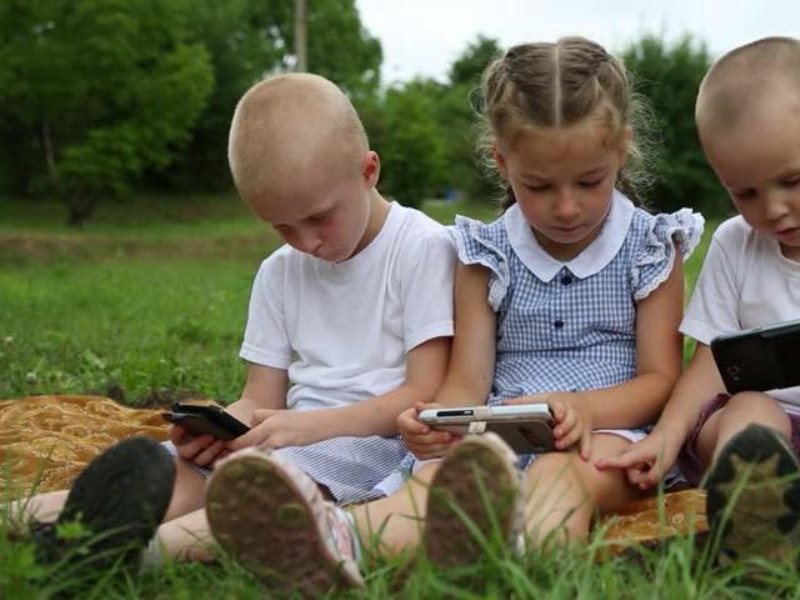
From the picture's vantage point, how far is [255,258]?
62.5ft

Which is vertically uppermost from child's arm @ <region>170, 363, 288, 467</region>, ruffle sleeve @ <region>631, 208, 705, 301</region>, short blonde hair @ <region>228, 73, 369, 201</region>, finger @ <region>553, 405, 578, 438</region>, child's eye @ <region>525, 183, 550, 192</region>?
short blonde hair @ <region>228, 73, 369, 201</region>

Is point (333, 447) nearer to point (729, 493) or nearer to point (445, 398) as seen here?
point (445, 398)

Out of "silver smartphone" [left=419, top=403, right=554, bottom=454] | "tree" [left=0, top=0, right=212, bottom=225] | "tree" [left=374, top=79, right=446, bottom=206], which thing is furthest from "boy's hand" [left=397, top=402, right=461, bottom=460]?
"tree" [left=374, top=79, right=446, bottom=206]

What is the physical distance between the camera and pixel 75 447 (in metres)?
3.77

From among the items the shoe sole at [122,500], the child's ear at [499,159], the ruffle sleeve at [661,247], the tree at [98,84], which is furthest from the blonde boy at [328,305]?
the tree at [98,84]

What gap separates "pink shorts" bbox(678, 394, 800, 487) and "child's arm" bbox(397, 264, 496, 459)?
53 centimetres

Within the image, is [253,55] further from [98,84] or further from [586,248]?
[586,248]

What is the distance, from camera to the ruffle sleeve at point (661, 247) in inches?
124

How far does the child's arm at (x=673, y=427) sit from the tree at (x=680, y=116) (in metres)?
18.6

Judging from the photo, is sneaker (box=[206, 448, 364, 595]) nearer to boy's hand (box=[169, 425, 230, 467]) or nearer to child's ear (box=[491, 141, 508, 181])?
boy's hand (box=[169, 425, 230, 467])

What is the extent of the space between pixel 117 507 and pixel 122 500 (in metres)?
0.02

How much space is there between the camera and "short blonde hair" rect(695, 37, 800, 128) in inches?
112

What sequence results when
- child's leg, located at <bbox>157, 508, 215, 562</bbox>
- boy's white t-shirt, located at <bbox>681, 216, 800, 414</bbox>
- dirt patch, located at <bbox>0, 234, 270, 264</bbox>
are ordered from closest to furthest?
child's leg, located at <bbox>157, 508, 215, 562</bbox>, boy's white t-shirt, located at <bbox>681, 216, 800, 414</bbox>, dirt patch, located at <bbox>0, 234, 270, 264</bbox>

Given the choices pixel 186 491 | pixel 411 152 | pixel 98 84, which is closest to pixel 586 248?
pixel 186 491
